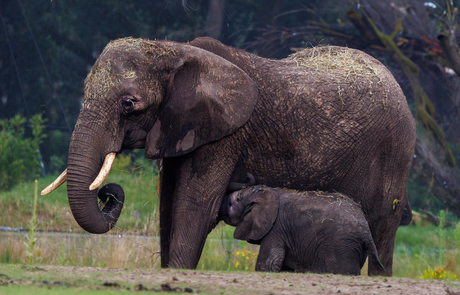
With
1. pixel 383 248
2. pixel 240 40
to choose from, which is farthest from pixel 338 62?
pixel 240 40

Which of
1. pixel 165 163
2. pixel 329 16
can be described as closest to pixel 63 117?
pixel 329 16

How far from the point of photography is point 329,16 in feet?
46.7

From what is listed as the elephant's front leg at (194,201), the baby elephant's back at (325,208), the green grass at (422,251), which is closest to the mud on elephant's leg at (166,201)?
the elephant's front leg at (194,201)

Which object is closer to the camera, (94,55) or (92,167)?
(92,167)

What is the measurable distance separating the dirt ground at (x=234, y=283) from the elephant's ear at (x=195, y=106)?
156 cm

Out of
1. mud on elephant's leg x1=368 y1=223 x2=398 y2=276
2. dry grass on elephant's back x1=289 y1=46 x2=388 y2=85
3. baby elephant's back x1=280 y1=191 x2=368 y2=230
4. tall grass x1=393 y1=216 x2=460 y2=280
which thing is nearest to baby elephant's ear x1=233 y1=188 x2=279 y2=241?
baby elephant's back x1=280 y1=191 x2=368 y2=230

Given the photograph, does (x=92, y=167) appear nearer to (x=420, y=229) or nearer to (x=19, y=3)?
(x=19, y=3)

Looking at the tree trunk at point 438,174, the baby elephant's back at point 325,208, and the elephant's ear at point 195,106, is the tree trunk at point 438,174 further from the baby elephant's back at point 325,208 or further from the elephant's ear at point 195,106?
the elephant's ear at point 195,106

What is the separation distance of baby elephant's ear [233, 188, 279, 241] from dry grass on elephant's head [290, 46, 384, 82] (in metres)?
1.40

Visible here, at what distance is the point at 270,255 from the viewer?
242 inches

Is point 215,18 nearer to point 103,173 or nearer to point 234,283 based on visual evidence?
point 103,173

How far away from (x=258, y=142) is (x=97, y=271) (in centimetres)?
234

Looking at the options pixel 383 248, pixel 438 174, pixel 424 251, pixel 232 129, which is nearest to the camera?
pixel 232 129

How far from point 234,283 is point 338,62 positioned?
3455 mm
